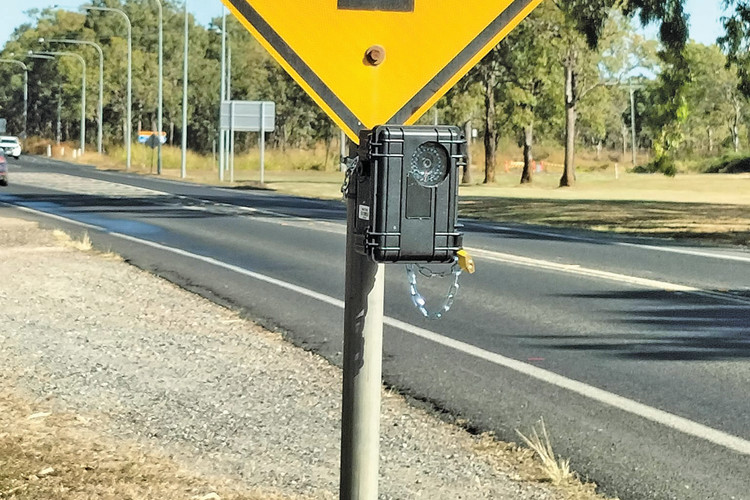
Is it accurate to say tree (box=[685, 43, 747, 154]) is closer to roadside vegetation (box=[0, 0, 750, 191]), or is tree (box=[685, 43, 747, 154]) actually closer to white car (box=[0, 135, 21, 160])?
roadside vegetation (box=[0, 0, 750, 191])

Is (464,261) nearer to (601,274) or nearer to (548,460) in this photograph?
(548,460)

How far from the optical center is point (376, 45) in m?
3.24

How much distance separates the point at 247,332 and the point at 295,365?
1.55 metres

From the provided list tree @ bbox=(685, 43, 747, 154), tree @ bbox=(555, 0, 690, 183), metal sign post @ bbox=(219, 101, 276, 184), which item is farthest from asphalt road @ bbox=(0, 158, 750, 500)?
tree @ bbox=(685, 43, 747, 154)

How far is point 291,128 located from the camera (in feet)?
311

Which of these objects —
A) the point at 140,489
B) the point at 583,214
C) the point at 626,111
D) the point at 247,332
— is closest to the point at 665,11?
the point at 583,214

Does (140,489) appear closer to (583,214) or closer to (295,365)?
(295,365)

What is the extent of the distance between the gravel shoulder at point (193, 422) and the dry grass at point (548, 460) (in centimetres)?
5

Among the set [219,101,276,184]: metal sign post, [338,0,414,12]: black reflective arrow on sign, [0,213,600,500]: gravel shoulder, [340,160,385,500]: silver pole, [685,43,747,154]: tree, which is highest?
[685,43,747,154]: tree

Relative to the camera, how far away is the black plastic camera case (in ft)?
10.2

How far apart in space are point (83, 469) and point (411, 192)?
275 cm

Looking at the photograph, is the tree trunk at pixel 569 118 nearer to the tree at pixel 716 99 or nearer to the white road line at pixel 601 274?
the tree at pixel 716 99

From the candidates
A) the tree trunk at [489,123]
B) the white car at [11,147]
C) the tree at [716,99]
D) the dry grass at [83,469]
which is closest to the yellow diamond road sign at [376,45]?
the dry grass at [83,469]

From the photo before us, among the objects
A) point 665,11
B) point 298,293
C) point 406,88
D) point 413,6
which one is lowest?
point 298,293
